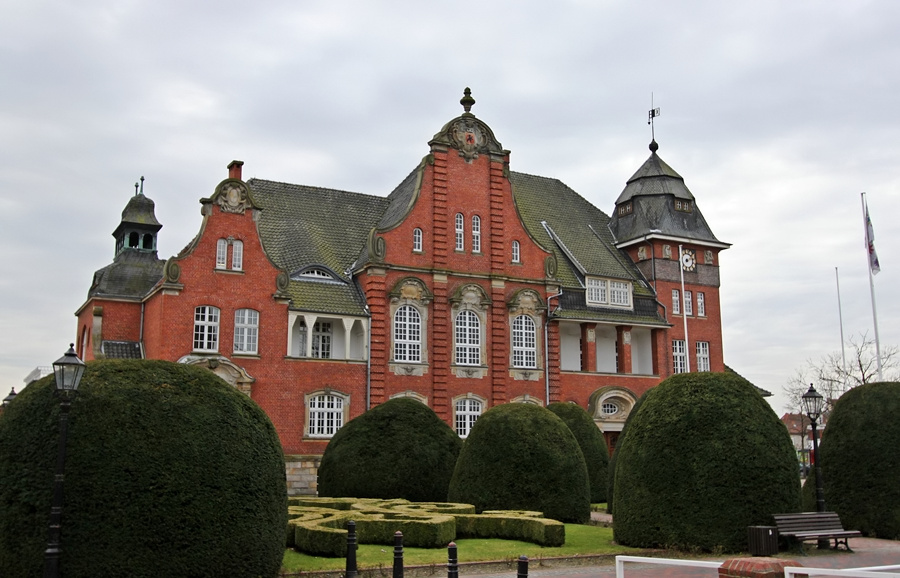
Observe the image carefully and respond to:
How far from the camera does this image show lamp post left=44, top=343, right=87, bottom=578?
1248 cm

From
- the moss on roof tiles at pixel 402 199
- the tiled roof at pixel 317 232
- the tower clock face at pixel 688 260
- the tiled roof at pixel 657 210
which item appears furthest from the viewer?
the tower clock face at pixel 688 260

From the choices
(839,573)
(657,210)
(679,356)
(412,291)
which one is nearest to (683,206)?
(657,210)

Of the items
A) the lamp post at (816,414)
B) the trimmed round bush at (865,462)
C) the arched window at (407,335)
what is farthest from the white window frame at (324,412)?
the lamp post at (816,414)

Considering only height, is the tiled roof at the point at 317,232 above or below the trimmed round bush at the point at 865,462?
above

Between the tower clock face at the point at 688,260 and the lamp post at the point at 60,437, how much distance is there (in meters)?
43.2

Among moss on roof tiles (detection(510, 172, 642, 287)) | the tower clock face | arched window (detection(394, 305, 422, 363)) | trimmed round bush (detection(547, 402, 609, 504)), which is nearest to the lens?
trimmed round bush (detection(547, 402, 609, 504))

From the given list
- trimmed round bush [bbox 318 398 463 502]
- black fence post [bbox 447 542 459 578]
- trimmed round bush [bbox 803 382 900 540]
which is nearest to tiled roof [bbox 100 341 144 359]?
trimmed round bush [bbox 318 398 463 502]

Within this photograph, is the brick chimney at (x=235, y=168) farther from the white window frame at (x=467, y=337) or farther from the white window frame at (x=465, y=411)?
the white window frame at (x=465, y=411)

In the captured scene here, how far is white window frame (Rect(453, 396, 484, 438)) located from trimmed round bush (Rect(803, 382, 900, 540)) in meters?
20.1

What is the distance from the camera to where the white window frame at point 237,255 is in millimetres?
36906

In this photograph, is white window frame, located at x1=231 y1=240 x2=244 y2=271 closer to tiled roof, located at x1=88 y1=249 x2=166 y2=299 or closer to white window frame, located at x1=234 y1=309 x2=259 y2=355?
white window frame, located at x1=234 y1=309 x2=259 y2=355

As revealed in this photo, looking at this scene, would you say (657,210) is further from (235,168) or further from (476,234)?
(235,168)

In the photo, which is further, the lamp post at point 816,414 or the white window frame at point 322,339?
the white window frame at point 322,339

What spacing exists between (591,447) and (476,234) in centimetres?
1466
